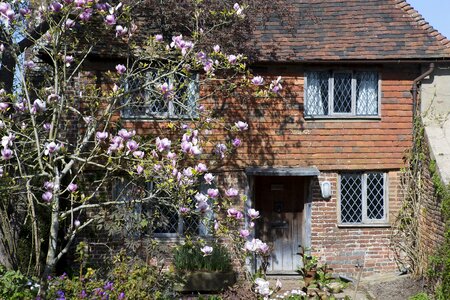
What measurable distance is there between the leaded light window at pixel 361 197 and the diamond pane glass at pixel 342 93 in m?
1.48

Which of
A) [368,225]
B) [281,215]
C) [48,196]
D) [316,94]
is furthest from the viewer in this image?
[281,215]

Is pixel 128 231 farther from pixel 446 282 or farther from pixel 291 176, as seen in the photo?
pixel 446 282

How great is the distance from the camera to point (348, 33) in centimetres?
1452

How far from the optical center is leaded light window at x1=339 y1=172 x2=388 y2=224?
14.2 meters

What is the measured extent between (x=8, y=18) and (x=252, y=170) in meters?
6.40

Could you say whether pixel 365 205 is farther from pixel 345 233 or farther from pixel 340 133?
pixel 340 133

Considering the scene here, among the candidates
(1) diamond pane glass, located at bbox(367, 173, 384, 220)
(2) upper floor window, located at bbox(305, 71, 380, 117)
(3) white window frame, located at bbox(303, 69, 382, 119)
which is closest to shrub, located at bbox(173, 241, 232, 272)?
(1) diamond pane glass, located at bbox(367, 173, 384, 220)

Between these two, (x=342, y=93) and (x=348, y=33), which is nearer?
(x=342, y=93)

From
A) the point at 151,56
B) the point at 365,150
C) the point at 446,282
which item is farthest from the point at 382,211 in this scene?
the point at 151,56

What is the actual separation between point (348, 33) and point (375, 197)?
12.4ft

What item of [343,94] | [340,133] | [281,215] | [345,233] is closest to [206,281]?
[281,215]

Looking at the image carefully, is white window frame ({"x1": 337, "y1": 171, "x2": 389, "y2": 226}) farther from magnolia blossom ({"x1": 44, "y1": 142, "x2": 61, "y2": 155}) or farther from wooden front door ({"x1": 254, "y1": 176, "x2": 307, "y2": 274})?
magnolia blossom ({"x1": 44, "y1": 142, "x2": 61, "y2": 155})

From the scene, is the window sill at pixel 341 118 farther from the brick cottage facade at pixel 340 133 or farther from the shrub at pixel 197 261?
the shrub at pixel 197 261

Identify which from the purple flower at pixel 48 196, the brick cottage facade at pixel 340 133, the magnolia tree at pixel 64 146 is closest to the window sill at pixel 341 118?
the brick cottage facade at pixel 340 133
